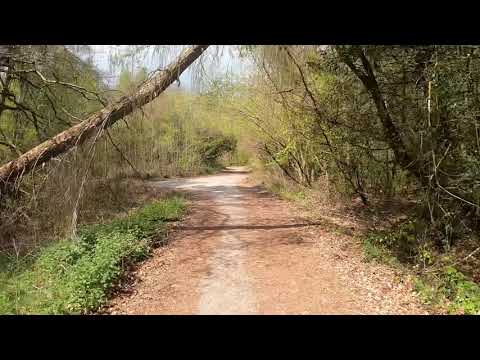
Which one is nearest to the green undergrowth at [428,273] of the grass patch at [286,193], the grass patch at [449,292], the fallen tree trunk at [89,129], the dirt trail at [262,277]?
the grass patch at [449,292]

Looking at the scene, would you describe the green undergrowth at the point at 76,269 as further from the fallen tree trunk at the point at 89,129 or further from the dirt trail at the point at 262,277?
the fallen tree trunk at the point at 89,129

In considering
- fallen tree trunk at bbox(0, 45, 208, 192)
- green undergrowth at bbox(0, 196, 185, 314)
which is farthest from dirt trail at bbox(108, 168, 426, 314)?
fallen tree trunk at bbox(0, 45, 208, 192)

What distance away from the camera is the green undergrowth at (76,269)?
5316 mm

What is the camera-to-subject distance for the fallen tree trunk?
7.29 meters

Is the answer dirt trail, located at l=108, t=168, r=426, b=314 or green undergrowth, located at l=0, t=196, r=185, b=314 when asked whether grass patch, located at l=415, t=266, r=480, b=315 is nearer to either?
dirt trail, located at l=108, t=168, r=426, b=314

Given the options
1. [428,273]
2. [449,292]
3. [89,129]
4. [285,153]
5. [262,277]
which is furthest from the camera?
[285,153]

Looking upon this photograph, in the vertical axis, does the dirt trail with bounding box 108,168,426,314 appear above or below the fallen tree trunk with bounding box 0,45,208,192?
below

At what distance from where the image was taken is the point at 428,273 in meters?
6.66

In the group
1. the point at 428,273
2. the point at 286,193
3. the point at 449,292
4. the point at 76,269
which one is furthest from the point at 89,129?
the point at 286,193

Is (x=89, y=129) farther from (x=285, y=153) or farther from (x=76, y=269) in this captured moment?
(x=285, y=153)

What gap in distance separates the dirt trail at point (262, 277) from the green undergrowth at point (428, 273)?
0.31m

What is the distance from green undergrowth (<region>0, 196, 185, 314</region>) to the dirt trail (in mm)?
359

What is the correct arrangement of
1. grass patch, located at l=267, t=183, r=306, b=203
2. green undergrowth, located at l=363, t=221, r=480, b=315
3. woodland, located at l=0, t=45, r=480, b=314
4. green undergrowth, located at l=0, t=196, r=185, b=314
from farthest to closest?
grass patch, located at l=267, t=183, r=306, b=203 → woodland, located at l=0, t=45, r=480, b=314 → green undergrowth, located at l=363, t=221, r=480, b=315 → green undergrowth, located at l=0, t=196, r=185, b=314

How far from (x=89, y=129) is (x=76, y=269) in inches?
117
